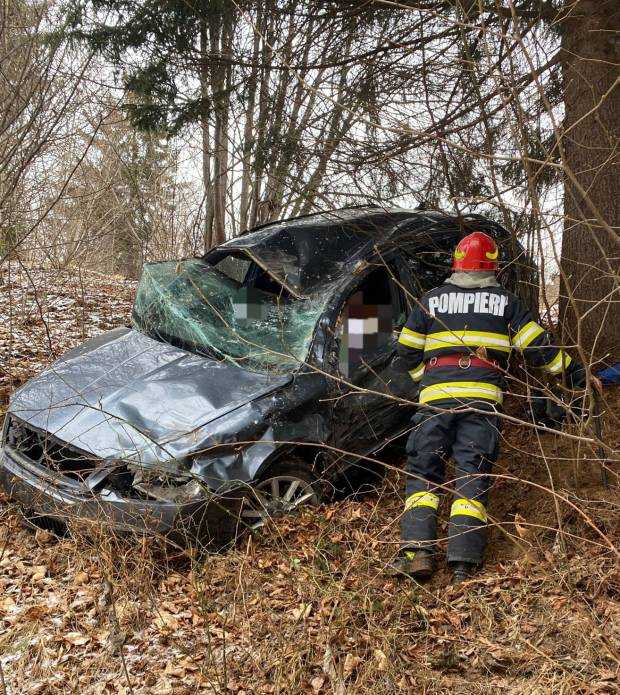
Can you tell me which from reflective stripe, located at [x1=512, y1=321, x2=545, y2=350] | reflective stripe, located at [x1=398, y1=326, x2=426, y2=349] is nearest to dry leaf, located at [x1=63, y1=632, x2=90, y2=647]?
reflective stripe, located at [x1=398, y1=326, x2=426, y2=349]

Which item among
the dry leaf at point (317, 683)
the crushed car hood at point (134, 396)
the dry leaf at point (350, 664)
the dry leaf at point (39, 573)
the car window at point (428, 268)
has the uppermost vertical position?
the car window at point (428, 268)

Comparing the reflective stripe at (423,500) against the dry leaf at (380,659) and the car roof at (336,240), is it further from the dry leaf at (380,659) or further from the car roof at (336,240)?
the car roof at (336,240)

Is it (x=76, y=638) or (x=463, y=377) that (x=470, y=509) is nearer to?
(x=463, y=377)

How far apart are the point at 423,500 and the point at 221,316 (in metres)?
1.75

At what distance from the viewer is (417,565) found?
3.72 metres

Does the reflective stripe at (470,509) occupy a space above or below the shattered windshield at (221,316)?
below

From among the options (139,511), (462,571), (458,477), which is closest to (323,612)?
(462,571)

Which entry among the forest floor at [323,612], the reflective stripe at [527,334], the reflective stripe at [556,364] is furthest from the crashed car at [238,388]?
the reflective stripe at [556,364]

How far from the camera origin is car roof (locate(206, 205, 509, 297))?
4910 millimetres

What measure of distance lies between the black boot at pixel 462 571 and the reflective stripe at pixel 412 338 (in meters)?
1.30

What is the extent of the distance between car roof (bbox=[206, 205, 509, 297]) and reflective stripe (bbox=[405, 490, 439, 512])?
1.60m

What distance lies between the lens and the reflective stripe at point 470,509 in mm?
3738

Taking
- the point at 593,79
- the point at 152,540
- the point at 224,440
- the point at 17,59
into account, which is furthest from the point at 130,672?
the point at 17,59

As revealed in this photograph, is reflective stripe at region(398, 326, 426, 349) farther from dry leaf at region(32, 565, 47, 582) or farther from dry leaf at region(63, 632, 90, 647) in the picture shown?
dry leaf at region(32, 565, 47, 582)
